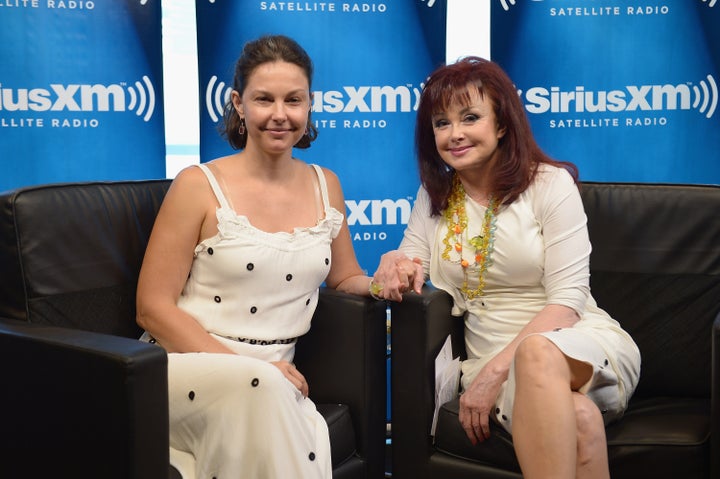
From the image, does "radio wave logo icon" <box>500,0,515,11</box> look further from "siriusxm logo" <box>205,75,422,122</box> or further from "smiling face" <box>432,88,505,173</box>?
"smiling face" <box>432,88,505,173</box>

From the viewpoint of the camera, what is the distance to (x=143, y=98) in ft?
10.5

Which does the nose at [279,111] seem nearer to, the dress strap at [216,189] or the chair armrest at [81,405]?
the dress strap at [216,189]

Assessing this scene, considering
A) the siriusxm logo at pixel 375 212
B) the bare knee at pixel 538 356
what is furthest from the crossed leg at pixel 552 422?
the siriusxm logo at pixel 375 212

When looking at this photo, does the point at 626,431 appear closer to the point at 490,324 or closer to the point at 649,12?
the point at 490,324

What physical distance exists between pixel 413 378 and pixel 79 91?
160 centimetres

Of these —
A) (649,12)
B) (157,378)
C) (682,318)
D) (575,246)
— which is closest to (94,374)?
(157,378)

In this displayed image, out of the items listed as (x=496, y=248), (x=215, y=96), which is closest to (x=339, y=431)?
(x=496, y=248)

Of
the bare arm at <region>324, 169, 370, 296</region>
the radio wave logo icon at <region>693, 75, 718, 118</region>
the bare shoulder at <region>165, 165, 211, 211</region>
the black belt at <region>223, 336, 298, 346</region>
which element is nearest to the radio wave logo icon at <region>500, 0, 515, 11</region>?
the radio wave logo icon at <region>693, 75, 718, 118</region>

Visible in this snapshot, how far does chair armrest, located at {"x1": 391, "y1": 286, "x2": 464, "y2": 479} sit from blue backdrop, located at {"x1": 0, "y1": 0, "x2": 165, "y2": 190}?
1320mm

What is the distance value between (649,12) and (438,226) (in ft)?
4.43

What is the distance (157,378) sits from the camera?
1762 millimetres

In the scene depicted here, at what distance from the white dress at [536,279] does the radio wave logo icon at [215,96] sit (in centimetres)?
108

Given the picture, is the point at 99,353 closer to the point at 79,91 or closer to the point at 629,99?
the point at 79,91

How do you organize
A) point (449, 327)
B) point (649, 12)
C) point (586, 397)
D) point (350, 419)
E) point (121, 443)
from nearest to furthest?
point (121, 443) → point (586, 397) → point (350, 419) → point (449, 327) → point (649, 12)
